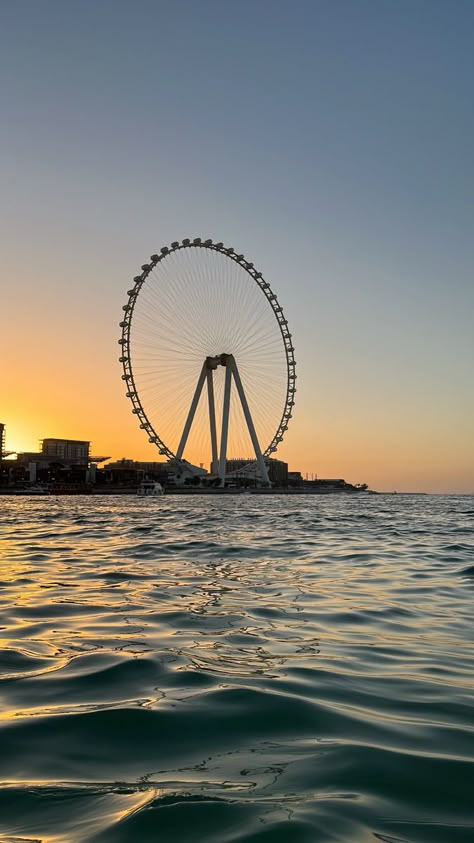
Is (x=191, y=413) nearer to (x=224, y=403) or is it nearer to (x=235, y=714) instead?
(x=224, y=403)

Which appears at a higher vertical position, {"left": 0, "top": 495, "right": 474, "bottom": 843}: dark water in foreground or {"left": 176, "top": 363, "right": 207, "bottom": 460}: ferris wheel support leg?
{"left": 176, "top": 363, "right": 207, "bottom": 460}: ferris wheel support leg

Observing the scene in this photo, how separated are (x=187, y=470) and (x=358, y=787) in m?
122

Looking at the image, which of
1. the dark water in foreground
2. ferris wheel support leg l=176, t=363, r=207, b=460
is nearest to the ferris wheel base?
ferris wheel support leg l=176, t=363, r=207, b=460

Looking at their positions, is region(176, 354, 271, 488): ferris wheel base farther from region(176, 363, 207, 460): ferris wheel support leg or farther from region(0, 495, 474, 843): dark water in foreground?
region(0, 495, 474, 843): dark water in foreground

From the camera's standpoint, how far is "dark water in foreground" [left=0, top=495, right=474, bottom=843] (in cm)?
241

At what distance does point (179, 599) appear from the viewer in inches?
295

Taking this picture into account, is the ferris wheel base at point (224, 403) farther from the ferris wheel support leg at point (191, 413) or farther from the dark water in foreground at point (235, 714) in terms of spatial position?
the dark water in foreground at point (235, 714)

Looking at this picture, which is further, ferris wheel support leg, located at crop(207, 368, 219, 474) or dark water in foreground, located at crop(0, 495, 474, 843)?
ferris wheel support leg, located at crop(207, 368, 219, 474)

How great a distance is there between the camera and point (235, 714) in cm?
360

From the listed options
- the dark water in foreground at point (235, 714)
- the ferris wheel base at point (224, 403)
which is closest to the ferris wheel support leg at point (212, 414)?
the ferris wheel base at point (224, 403)

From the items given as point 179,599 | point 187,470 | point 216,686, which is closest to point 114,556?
point 179,599

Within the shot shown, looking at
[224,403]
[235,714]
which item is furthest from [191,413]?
[235,714]

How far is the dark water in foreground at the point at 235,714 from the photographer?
2.41m

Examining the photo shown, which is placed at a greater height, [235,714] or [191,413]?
[191,413]
